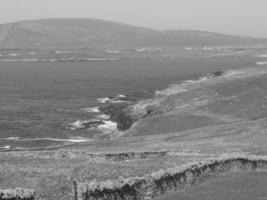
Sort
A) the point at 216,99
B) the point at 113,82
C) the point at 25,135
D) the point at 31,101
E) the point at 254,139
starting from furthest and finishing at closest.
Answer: the point at 113,82, the point at 31,101, the point at 216,99, the point at 25,135, the point at 254,139

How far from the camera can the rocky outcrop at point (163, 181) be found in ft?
107

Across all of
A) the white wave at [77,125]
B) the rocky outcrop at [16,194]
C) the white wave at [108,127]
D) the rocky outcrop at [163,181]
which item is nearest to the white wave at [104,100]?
the white wave at [77,125]

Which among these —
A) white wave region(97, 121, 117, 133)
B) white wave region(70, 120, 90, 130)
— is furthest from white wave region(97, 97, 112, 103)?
white wave region(97, 121, 117, 133)

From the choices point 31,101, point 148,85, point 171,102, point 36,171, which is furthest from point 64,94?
point 36,171

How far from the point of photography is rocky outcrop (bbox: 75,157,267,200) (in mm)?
32500

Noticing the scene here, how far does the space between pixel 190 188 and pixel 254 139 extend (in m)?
20.6

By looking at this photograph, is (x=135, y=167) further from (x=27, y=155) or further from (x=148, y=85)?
(x=148, y=85)

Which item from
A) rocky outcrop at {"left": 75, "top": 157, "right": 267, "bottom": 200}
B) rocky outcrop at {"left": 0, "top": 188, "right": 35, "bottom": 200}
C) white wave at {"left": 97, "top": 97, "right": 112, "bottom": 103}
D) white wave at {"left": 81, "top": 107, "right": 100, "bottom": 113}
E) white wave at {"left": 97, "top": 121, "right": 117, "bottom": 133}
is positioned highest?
rocky outcrop at {"left": 0, "top": 188, "right": 35, "bottom": 200}

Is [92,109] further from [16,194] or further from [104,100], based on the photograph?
[16,194]

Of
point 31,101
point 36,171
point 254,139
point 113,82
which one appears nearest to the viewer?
point 36,171

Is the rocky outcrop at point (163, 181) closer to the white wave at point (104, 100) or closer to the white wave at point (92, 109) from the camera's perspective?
the white wave at point (92, 109)

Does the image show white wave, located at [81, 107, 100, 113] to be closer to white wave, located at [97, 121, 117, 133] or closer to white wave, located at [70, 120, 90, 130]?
white wave, located at [70, 120, 90, 130]

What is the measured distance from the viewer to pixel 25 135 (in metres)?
85.1

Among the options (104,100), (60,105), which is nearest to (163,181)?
(60,105)
